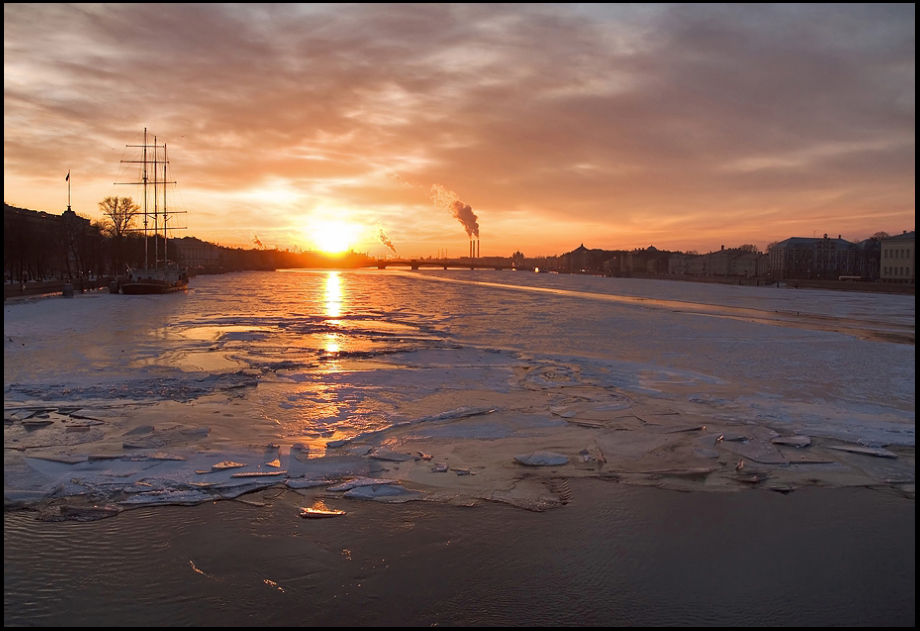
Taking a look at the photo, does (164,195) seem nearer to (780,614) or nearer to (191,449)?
(191,449)

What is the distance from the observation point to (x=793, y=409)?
35.2 feet

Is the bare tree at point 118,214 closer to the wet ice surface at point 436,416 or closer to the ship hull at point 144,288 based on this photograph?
the ship hull at point 144,288

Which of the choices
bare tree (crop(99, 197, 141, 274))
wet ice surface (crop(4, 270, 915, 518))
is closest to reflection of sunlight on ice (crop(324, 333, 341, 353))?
wet ice surface (crop(4, 270, 915, 518))

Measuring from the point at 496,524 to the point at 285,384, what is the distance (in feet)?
24.4

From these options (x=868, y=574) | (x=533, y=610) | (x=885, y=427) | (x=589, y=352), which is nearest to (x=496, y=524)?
(x=533, y=610)

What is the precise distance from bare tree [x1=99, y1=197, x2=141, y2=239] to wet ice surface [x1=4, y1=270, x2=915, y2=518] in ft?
206

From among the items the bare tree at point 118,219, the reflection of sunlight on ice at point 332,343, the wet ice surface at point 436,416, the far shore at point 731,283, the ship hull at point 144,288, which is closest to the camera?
the wet ice surface at point 436,416

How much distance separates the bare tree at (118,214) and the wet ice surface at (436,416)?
62757 millimetres

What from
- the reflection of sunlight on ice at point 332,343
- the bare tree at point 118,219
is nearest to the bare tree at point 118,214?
the bare tree at point 118,219

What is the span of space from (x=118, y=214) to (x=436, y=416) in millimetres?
78220

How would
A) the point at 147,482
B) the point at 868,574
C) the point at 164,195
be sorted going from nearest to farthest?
the point at 868,574 < the point at 147,482 < the point at 164,195

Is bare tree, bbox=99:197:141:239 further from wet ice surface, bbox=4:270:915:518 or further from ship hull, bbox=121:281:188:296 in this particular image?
wet ice surface, bbox=4:270:915:518

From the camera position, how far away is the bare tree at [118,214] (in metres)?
75.3

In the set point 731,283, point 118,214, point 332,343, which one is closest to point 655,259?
point 731,283
